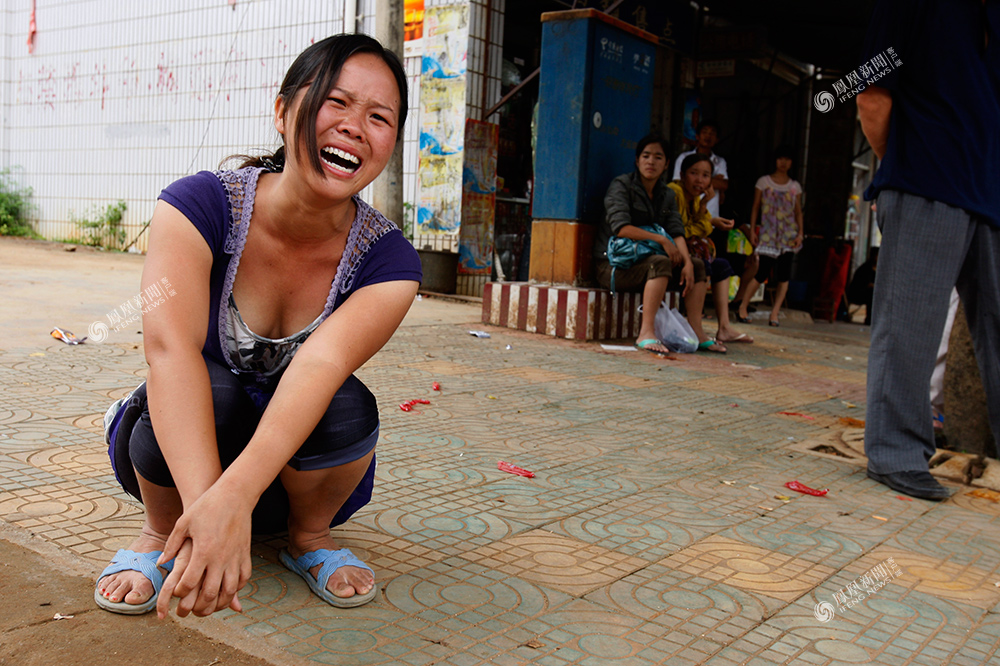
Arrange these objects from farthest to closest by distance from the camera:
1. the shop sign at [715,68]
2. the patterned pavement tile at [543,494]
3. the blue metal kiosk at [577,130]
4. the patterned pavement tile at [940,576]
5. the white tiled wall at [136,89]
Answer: the white tiled wall at [136,89], the shop sign at [715,68], the blue metal kiosk at [577,130], the patterned pavement tile at [543,494], the patterned pavement tile at [940,576]

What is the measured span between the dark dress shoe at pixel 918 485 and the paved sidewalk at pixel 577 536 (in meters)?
0.04

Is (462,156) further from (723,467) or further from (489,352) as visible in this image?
(723,467)

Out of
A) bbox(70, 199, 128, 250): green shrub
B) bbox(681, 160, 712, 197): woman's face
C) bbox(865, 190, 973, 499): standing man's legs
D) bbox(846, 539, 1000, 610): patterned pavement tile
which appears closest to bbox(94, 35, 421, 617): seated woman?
bbox(846, 539, 1000, 610): patterned pavement tile

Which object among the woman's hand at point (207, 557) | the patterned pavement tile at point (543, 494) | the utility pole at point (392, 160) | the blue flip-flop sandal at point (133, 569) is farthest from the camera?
the utility pole at point (392, 160)

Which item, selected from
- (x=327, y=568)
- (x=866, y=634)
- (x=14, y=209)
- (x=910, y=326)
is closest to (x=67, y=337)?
(x=327, y=568)

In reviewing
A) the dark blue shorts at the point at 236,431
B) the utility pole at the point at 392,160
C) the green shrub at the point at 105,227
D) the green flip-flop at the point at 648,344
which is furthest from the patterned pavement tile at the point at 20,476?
the green shrub at the point at 105,227

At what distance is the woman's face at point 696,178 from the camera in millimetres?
6719

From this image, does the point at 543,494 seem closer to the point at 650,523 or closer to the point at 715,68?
the point at 650,523

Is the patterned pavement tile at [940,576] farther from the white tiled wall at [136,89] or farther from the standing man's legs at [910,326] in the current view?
the white tiled wall at [136,89]

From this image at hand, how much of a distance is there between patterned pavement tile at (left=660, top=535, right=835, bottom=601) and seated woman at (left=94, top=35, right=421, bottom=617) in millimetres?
843

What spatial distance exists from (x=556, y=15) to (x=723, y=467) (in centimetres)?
454

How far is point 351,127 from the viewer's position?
1795mm

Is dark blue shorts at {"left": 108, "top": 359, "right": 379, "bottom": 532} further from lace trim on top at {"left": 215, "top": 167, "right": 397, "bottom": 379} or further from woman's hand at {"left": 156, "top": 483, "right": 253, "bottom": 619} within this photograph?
woman's hand at {"left": 156, "top": 483, "right": 253, "bottom": 619}

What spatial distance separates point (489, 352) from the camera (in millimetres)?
5500
